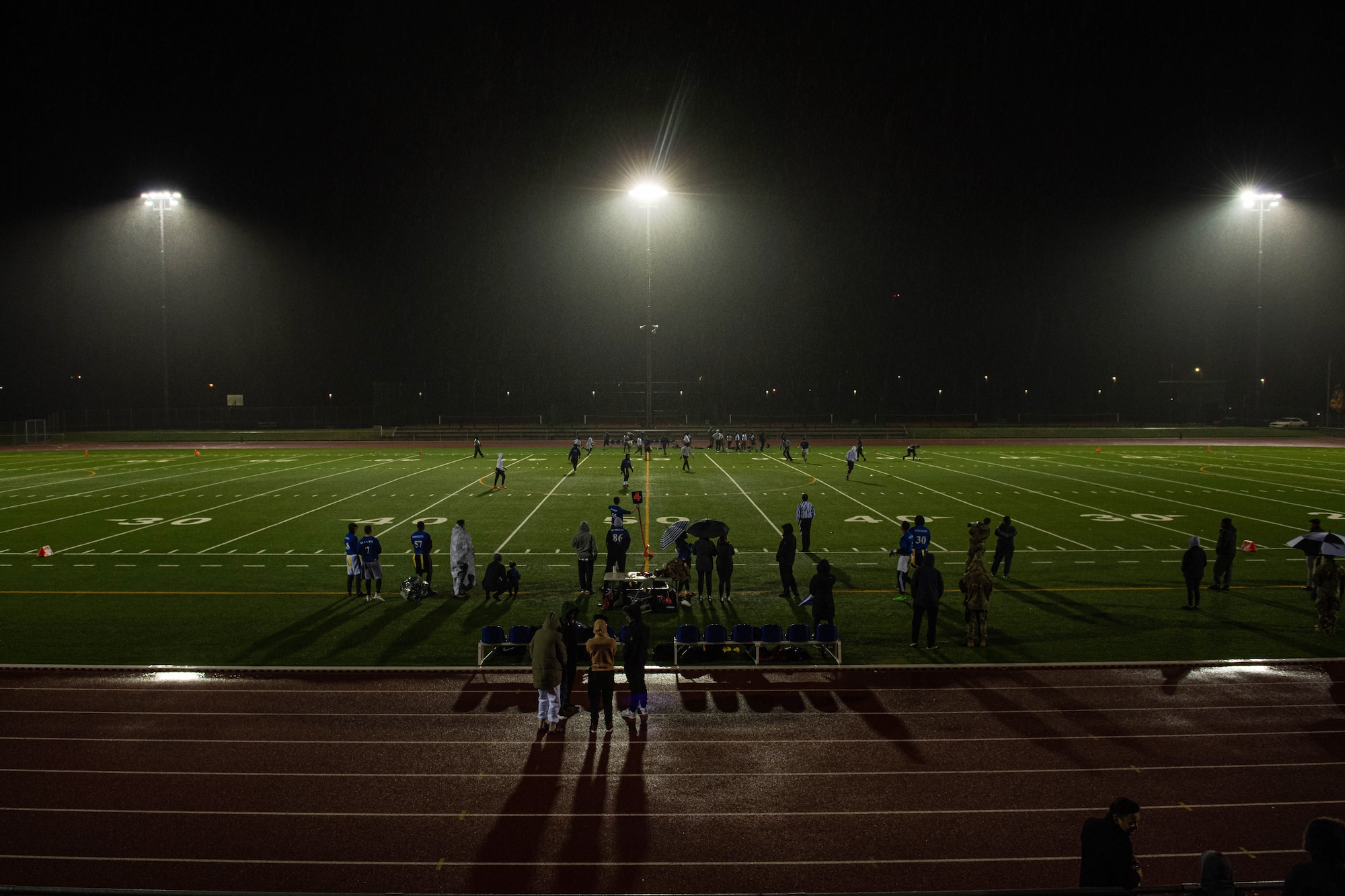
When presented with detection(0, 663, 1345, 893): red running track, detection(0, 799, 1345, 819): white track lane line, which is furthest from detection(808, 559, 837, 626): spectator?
detection(0, 799, 1345, 819): white track lane line

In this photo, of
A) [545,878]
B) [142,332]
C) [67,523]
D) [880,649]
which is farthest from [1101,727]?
[142,332]

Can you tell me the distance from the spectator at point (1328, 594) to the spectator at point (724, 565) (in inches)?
345

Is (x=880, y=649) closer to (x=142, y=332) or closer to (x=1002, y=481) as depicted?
(x=1002, y=481)

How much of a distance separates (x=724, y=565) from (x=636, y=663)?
557 cm

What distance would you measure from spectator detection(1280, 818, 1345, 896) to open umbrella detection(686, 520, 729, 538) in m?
10.6

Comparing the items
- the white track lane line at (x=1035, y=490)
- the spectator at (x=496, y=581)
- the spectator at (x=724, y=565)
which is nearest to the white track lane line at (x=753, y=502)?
the spectator at (x=724, y=565)

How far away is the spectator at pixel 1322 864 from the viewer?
3803 millimetres

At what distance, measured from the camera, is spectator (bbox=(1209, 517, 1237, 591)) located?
14.8 metres

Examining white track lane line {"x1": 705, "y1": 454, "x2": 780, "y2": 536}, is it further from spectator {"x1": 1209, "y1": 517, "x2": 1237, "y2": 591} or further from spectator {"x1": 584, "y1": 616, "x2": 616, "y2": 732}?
spectator {"x1": 584, "y1": 616, "x2": 616, "y2": 732}

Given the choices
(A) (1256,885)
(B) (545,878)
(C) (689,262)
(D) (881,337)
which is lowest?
(B) (545,878)

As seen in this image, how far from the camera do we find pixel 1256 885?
3.77 meters

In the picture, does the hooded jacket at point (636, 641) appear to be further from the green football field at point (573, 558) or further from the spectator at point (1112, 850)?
the spectator at point (1112, 850)

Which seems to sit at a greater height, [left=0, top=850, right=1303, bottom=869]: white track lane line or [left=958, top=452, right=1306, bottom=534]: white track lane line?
[left=958, top=452, right=1306, bottom=534]: white track lane line

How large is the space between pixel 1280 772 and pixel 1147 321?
9504cm
